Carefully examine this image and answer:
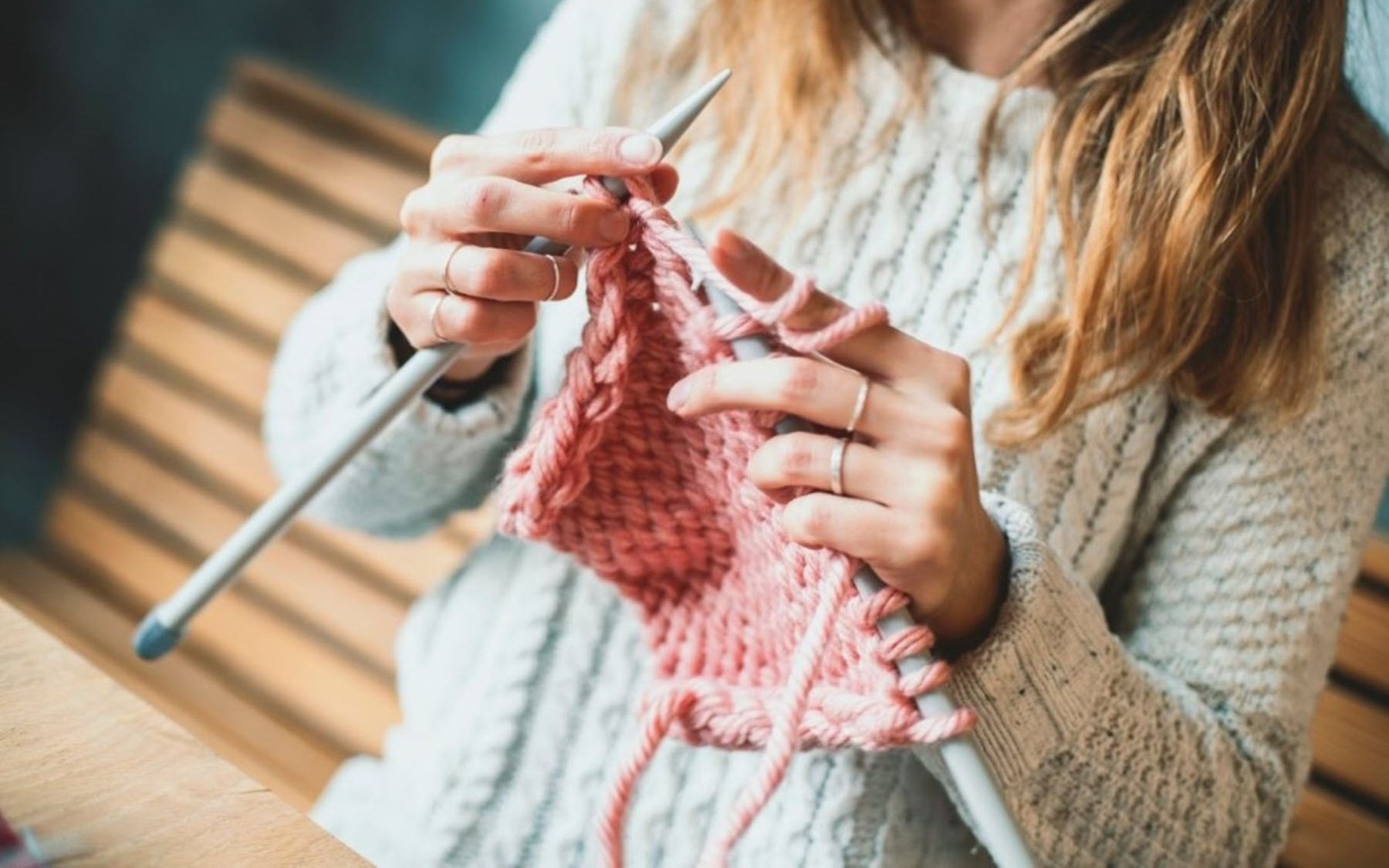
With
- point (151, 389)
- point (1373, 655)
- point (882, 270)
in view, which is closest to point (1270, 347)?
point (882, 270)

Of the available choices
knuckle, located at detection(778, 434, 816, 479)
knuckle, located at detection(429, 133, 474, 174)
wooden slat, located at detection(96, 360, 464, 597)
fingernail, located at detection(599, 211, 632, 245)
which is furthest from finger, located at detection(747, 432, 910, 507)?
wooden slat, located at detection(96, 360, 464, 597)

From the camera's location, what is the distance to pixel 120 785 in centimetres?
45

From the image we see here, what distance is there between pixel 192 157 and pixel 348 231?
0.35 m

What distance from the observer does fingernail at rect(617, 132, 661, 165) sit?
490 millimetres

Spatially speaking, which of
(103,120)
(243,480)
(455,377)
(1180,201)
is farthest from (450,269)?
(103,120)

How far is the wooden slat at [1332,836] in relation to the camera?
822mm

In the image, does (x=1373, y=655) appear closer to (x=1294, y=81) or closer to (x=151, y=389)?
(x=1294, y=81)

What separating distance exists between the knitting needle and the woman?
47mm

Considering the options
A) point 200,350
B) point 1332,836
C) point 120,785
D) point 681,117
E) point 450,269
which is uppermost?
point 681,117

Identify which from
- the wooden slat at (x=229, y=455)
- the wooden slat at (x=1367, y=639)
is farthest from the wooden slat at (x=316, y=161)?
the wooden slat at (x=1367, y=639)

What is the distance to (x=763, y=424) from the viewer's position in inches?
19.4

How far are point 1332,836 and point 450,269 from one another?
2.41ft

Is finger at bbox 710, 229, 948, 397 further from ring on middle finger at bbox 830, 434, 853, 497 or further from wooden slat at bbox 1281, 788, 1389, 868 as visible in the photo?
wooden slat at bbox 1281, 788, 1389, 868

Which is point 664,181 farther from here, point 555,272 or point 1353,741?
point 1353,741
